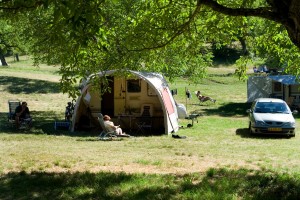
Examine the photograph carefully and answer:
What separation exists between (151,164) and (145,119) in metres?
8.47

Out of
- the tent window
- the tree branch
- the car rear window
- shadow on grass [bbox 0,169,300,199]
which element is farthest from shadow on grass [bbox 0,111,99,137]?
the tree branch

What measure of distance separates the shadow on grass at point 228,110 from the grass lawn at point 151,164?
4075 millimetres

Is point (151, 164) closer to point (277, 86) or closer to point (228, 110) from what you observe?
point (228, 110)

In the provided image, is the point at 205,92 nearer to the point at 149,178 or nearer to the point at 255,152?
the point at 255,152

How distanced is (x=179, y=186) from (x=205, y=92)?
3069 centimetres

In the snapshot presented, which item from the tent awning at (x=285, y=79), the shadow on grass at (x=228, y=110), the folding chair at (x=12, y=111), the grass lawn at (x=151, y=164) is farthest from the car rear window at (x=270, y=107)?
the tent awning at (x=285, y=79)

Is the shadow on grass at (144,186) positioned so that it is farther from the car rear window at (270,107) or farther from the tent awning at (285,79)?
the tent awning at (285,79)

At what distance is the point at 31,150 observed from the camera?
12.4 metres

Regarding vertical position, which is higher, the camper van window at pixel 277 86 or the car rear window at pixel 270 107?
the camper van window at pixel 277 86

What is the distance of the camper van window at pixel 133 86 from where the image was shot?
752 inches

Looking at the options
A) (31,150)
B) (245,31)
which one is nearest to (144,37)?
(245,31)

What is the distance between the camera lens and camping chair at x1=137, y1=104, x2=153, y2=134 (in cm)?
1822

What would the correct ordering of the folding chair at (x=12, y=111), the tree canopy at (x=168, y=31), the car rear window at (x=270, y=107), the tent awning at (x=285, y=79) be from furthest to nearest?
the tent awning at (x=285, y=79), the car rear window at (x=270, y=107), the folding chair at (x=12, y=111), the tree canopy at (x=168, y=31)

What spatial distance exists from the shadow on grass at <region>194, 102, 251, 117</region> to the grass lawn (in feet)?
13.4
